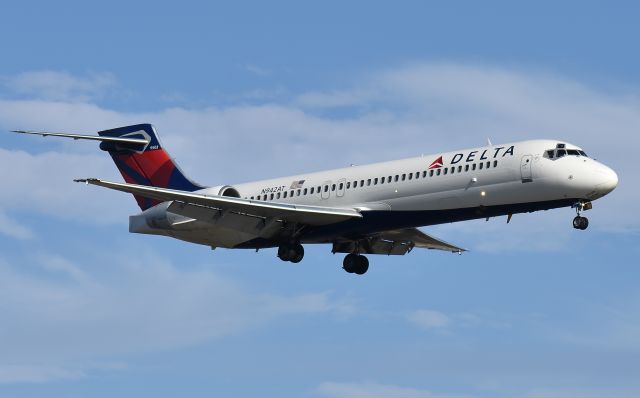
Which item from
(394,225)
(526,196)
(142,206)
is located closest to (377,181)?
(394,225)

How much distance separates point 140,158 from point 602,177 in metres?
17.9

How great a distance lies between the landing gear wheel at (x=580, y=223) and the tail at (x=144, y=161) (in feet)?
49.1

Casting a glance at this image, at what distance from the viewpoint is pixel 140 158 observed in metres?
50.9

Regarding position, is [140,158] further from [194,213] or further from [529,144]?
[529,144]

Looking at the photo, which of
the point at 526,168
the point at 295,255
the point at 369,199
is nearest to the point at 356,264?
the point at 295,255

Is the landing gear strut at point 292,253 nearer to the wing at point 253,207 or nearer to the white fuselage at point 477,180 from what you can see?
the wing at point 253,207

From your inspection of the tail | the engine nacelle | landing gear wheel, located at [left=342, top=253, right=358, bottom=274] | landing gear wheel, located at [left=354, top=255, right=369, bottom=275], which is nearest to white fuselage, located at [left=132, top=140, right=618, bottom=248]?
the engine nacelle

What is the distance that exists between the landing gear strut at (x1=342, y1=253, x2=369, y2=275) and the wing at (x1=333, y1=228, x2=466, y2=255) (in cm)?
21

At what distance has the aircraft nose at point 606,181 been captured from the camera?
40.8 metres

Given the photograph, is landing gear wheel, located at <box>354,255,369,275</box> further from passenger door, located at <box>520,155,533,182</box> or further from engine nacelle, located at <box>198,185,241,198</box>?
passenger door, located at <box>520,155,533,182</box>

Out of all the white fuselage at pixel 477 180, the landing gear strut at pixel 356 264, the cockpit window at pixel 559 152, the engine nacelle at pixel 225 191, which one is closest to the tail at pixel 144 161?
the engine nacelle at pixel 225 191

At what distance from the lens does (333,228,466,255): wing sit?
47.6 meters

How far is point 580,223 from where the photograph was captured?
41.1m

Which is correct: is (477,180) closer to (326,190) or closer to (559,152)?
(559,152)
